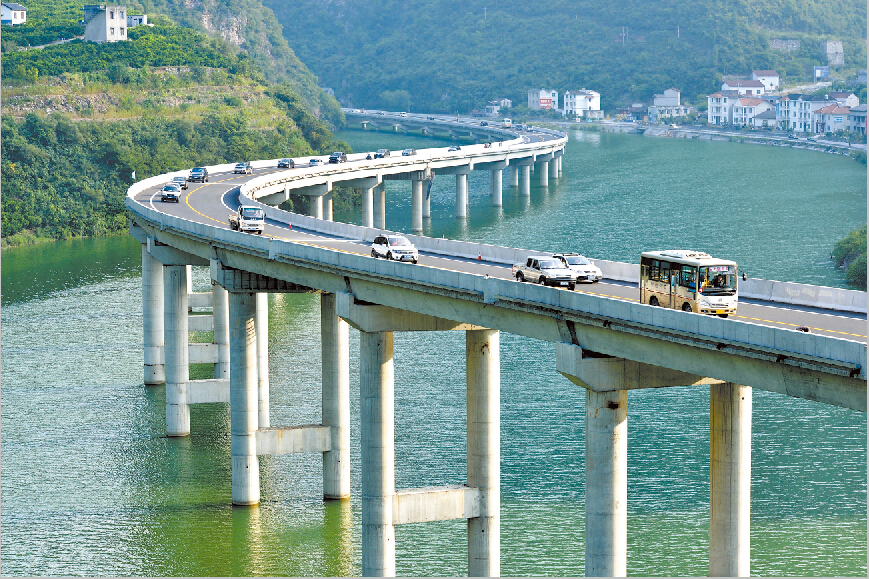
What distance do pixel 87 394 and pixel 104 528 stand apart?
24602 millimetres

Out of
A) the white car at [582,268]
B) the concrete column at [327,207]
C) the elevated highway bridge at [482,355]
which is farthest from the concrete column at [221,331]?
the concrete column at [327,207]

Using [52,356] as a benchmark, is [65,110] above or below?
above

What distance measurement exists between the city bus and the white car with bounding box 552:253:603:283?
6.43 m

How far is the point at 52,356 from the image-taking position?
94188 mm

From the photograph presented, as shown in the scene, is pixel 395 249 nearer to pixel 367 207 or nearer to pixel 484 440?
pixel 484 440

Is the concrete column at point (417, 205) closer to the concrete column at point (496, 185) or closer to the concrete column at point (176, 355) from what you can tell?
the concrete column at point (496, 185)

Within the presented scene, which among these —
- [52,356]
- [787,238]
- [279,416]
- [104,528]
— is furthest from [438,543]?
[787,238]

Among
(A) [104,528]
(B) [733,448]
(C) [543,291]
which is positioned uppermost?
(C) [543,291]

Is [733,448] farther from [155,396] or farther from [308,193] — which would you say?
[308,193]

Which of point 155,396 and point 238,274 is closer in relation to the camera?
point 238,274

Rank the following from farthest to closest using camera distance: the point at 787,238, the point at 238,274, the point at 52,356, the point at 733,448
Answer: the point at 787,238, the point at 52,356, the point at 238,274, the point at 733,448

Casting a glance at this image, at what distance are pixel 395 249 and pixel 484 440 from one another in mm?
10146

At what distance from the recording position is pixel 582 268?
5200 centimetres

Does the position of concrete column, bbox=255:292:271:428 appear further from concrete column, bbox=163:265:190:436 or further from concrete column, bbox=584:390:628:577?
concrete column, bbox=584:390:628:577
